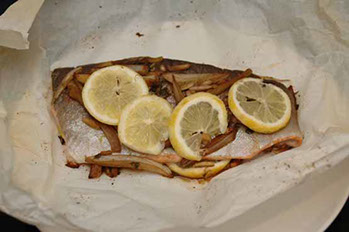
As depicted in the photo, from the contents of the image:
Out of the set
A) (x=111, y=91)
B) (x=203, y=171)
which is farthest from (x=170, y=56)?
(x=203, y=171)

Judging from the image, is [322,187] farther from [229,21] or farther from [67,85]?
[67,85]

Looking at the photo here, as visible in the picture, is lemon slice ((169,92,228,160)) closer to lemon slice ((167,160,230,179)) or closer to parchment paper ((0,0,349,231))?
lemon slice ((167,160,230,179))

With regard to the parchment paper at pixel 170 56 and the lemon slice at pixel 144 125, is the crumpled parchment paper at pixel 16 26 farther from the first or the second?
the lemon slice at pixel 144 125

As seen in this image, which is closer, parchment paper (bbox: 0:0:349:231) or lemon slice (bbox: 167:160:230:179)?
parchment paper (bbox: 0:0:349:231)

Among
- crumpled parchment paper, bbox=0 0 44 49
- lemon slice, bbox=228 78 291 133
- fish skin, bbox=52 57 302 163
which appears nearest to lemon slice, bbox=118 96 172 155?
fish skin, bbox=52 57 302 163

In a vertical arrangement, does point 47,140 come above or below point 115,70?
below

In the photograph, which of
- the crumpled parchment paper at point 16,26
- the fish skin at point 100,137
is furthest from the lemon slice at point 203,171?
the crumpled parchment paper at point 16,26

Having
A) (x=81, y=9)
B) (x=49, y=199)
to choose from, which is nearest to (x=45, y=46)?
(x=81, y=9)

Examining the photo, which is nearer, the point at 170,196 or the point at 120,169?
the point at 170,196
